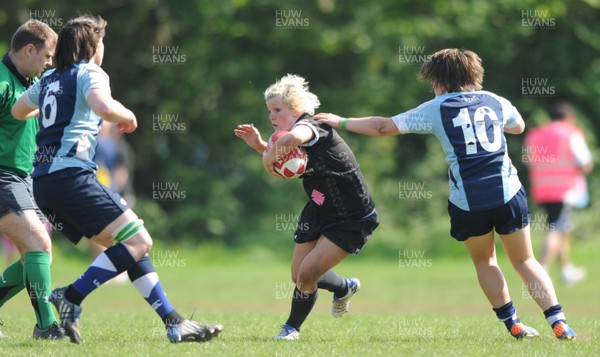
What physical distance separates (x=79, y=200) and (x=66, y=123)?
0.53 m

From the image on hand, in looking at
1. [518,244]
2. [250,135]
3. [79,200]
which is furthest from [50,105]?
[518,244]

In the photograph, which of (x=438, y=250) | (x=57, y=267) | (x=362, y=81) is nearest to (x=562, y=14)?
(x=362, y=81)

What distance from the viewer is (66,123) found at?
6105 mm

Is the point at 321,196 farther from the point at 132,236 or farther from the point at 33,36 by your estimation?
the point at 33,36

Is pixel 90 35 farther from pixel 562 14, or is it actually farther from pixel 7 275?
pixel 562 14

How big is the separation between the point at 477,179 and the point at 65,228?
2.80 meters

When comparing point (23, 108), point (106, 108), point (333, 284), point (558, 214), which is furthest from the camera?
point (558, 214)

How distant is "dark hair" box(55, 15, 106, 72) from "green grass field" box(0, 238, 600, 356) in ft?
6.12

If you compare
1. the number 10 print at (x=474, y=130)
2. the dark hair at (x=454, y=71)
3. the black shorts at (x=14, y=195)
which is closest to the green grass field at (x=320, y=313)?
the black shorts at (x=14, y=195)

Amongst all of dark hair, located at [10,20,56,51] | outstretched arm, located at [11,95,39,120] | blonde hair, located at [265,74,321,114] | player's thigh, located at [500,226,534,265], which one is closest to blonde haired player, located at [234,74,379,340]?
blonde hair, located at [265,74,321,114]

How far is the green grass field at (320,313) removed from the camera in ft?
19.4

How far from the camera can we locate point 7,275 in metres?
6.84

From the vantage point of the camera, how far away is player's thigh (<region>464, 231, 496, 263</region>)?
21.3ft

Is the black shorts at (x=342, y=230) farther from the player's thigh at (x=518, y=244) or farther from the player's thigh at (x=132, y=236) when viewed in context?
the player's thigh at (x=132, y=236)
